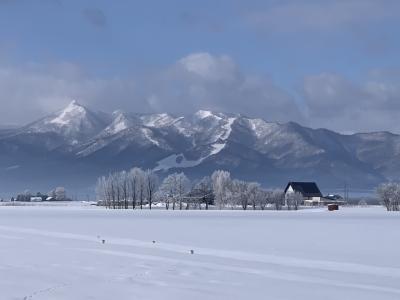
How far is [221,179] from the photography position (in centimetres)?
19375

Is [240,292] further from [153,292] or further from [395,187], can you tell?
[395,187]

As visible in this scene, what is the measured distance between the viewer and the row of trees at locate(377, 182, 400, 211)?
553 feet

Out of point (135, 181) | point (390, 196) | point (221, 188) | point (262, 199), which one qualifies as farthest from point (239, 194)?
point (390, 196)

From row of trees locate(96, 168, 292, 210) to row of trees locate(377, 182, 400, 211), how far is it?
76.2ft

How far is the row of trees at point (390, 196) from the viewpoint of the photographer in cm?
16862

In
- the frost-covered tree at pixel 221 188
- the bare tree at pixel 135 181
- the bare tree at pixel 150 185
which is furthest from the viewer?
the bare tree at pixel 150 185

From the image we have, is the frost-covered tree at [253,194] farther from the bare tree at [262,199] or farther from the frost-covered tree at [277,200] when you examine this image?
the frost-covered tree at [277,200]

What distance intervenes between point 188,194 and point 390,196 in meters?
57.7

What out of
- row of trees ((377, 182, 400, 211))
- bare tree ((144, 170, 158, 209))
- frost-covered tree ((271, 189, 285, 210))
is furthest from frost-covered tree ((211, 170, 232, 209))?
row of trees ((377, 182, 400, 211))

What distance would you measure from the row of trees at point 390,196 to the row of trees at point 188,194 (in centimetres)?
2323

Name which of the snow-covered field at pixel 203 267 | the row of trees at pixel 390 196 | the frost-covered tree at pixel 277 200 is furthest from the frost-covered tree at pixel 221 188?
the snow-covered field at pixel 203 267

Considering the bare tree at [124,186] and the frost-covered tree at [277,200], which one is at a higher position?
the bare tree at [124,186]

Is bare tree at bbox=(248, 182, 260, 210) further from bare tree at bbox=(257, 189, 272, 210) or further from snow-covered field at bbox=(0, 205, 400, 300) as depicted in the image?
snow-covered field at bbox=(0, 205, 400, 300)

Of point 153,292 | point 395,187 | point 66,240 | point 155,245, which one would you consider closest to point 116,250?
point 155,245
